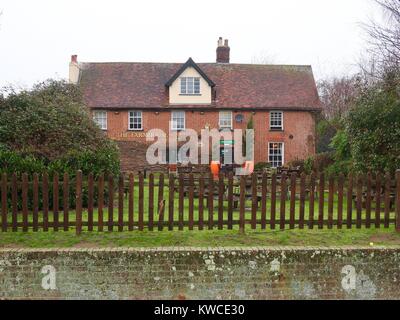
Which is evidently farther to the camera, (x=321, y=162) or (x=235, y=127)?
(x=235, y=127)

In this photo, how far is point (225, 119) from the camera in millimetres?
Answer: 32219

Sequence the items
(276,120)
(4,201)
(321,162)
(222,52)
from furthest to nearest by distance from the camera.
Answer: (222,52) → (276,120) → (321,162) → (4,201)

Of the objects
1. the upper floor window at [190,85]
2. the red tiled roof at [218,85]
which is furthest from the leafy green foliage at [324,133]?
the upper floor window at [190,85]

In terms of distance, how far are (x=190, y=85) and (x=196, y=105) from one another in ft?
4.93

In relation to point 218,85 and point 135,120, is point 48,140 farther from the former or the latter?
point 218,85

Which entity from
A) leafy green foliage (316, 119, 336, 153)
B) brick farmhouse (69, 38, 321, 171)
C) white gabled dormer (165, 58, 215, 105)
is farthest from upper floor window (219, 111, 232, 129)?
leafy green foliage (316, 119, 336, 153)

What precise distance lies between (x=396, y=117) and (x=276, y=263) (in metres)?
7.98

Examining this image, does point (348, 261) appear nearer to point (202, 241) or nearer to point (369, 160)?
point (202, 241)

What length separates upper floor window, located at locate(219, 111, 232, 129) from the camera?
32.1 meters

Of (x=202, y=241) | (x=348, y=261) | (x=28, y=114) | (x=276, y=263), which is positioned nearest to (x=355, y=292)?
(x=348, y=261)

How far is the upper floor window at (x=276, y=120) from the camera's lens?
3262 centimetres

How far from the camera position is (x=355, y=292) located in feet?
22.9

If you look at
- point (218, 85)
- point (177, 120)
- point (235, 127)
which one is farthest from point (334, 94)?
point (177, 120)

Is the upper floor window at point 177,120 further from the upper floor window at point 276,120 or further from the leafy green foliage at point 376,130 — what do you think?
Result: the leafy green foliage at point 376,130
